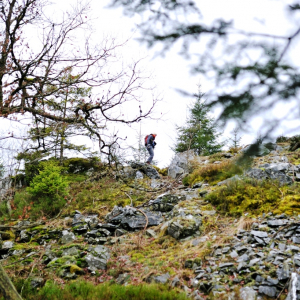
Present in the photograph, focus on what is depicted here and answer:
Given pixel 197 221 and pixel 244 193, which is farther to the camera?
pixel 244 193

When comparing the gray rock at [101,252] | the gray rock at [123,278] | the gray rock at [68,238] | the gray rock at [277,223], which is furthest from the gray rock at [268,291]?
the gray rock at [68,238]

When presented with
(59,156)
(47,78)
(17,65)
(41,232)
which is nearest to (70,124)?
(47,78)

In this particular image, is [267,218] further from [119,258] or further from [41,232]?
[41,232]

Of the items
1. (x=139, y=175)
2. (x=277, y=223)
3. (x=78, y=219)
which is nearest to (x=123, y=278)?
(x=277, y=223)

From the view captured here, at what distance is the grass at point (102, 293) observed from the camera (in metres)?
3.23

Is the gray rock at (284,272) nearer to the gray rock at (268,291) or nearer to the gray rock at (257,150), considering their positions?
the gray rock at (268,291)

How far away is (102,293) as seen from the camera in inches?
133

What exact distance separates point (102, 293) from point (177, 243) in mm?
2282

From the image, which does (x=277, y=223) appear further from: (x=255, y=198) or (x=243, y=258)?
(x=243, y=258)

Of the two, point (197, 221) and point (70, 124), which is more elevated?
point (70, 124)

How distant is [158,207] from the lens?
24.4 ft

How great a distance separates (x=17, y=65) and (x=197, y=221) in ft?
16.7

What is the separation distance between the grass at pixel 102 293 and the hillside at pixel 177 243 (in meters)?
0.01

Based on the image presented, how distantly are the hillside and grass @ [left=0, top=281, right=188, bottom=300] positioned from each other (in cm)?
1
